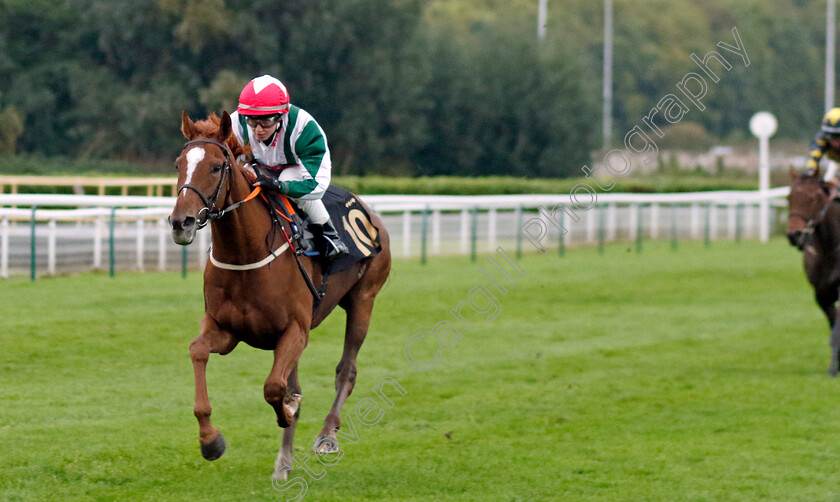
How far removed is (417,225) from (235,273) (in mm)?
12134

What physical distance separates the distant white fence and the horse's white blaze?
717 cm

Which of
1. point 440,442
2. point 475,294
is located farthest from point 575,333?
point 440,442

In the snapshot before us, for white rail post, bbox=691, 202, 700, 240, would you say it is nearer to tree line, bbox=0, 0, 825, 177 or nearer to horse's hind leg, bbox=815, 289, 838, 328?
tree line, bbox=0, 0, 825, 177

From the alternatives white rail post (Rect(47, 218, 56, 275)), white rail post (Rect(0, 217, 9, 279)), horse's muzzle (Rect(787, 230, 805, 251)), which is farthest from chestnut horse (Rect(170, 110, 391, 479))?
white rail post (Rect(47, 218, 56, 275))

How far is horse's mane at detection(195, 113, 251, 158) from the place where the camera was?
4.92m

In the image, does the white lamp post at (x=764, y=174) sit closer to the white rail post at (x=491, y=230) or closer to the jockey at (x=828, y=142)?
the white rail post at (x=491, y=230)

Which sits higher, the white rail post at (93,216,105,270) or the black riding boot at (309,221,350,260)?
the black riding boot at (309,221,350,260)

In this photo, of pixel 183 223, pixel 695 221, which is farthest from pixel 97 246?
pixel 695 221

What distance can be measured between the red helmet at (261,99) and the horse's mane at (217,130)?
164mm

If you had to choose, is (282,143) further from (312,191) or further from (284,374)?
(284,374)

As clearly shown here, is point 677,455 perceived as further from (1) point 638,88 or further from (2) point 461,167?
(1) point 638,88

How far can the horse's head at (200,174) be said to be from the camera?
14.7 feet

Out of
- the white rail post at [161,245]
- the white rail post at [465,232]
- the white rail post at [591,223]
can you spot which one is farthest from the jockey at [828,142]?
the white rail post at [591,223]

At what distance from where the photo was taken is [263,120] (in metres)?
5.31
